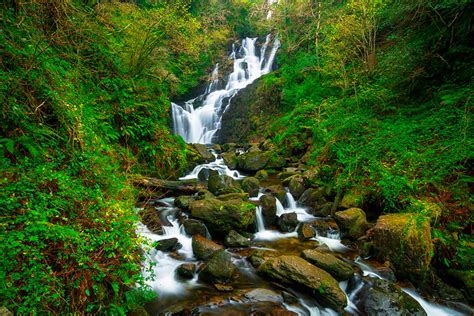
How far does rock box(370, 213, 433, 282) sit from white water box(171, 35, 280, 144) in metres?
14.7

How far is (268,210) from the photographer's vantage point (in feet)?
23.4

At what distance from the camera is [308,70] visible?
47.4 ft

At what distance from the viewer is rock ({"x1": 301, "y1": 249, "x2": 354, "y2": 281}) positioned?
4633 millimetres

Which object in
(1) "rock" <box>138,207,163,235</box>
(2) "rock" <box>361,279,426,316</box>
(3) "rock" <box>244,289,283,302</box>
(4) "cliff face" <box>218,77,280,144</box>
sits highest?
(4) "cliff face" <box>218,77,280,144</box>

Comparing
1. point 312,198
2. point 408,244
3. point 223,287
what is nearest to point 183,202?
point 223,287

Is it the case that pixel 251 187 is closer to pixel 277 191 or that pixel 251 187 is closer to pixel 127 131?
pixel 277 191

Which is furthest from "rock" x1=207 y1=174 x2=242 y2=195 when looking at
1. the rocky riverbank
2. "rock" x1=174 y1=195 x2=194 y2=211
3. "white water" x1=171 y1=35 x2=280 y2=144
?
"white water" x1=171 y1=35 x2=280 y2=144

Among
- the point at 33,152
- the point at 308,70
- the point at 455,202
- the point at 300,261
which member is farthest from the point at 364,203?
the point at 308,70

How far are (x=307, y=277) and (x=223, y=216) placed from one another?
7.86ft

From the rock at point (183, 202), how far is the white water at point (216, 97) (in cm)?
1130

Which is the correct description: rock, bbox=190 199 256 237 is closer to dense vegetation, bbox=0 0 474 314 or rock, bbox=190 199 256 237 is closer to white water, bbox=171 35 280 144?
dense vegetation, bbox=0 0 474 314

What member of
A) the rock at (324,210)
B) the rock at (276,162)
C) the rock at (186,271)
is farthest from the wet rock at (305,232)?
the rock at (276,162)

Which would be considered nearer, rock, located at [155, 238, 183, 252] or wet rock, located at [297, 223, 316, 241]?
rock, located at [155, 238, 183, 252]

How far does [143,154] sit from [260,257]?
3.87m
